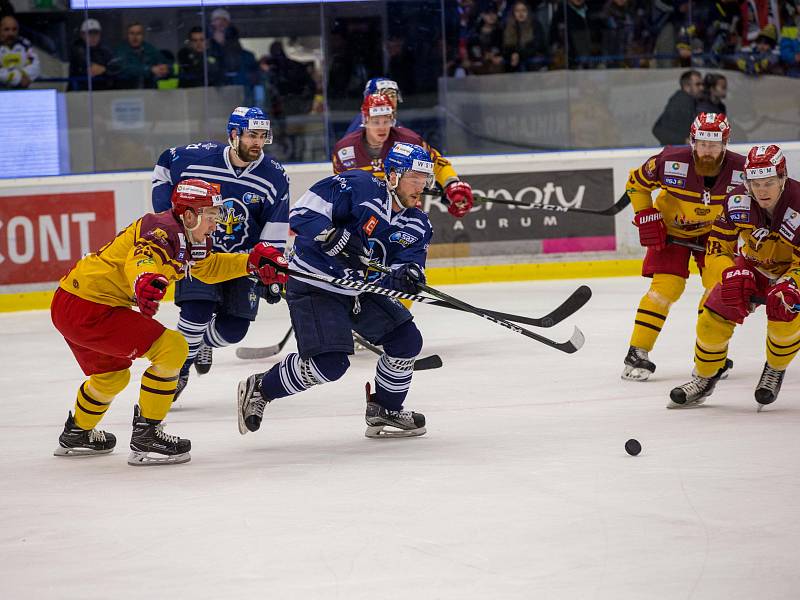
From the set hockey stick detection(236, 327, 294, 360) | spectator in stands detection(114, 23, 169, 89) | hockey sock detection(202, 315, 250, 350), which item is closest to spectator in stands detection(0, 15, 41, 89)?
spectator in stands detection(114, 23, 169, 89)

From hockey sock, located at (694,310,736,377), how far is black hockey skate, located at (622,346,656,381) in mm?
675

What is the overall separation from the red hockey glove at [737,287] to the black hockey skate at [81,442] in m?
2.14

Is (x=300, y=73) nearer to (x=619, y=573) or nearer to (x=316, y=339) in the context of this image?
(x=316, y=339)

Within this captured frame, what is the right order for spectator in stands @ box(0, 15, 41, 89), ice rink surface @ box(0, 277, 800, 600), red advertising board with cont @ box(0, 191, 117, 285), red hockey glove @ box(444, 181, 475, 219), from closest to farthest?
ice rink surface @ box(0, 277, 800, 600) → red hockey glove @ box(444, 181, 475, 219) → red advertising board with cont @ box(0, 191, 117, 285) → spectator in stands @ box(0, 15, 41, 89)

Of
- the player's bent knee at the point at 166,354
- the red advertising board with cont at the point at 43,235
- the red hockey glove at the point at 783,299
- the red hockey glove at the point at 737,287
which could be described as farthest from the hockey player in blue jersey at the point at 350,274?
the red advertising board with cont at the point at 43,235

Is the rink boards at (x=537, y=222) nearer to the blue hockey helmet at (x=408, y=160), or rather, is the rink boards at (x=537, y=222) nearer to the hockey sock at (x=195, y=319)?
the hockey sock at (x=195, y=319)

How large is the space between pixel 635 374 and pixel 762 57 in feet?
15.5

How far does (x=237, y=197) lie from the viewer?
489cm

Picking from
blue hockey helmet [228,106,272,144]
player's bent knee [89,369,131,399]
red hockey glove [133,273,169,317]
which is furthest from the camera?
blue hockey helmet [228,106,272,144]

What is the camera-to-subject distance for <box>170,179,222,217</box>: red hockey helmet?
3.66 m

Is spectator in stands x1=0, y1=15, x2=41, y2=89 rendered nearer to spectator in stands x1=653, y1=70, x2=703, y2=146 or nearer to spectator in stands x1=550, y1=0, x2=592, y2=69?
spectator in stands x1=550, y1=0, x2=592, y2=69

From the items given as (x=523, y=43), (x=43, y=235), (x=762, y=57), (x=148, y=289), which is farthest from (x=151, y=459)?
(x=762, y=57)

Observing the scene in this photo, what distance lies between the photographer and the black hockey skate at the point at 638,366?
5145mm

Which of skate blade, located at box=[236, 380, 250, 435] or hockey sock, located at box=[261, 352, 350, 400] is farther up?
hockey sock, located at box=[261, 352, 350, 400]
